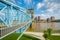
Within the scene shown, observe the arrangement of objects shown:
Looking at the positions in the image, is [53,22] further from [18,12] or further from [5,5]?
[5,5]

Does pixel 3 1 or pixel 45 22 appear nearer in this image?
pixel 3 1

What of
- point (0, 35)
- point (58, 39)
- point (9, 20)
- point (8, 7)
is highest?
point (8, 7)

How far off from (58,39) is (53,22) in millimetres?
18831

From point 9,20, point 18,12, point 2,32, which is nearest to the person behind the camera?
point 2,32

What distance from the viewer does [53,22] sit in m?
30.8

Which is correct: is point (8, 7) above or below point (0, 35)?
above

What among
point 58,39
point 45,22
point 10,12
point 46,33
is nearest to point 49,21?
point 45,22

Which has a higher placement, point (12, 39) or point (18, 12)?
point (18, 12)

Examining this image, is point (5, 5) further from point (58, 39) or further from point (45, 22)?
point (45, 22)

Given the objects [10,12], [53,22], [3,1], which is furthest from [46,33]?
[53,22]

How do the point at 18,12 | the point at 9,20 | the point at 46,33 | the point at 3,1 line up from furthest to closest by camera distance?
the point at 46,33 → the point at 18,12 → the point at 9,20 → the point at 3,1

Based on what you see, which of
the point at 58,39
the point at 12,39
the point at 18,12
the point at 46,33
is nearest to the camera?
the point at 18,12

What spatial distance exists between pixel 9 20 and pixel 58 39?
659 centimetres

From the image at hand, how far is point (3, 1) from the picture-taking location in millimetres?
5988
